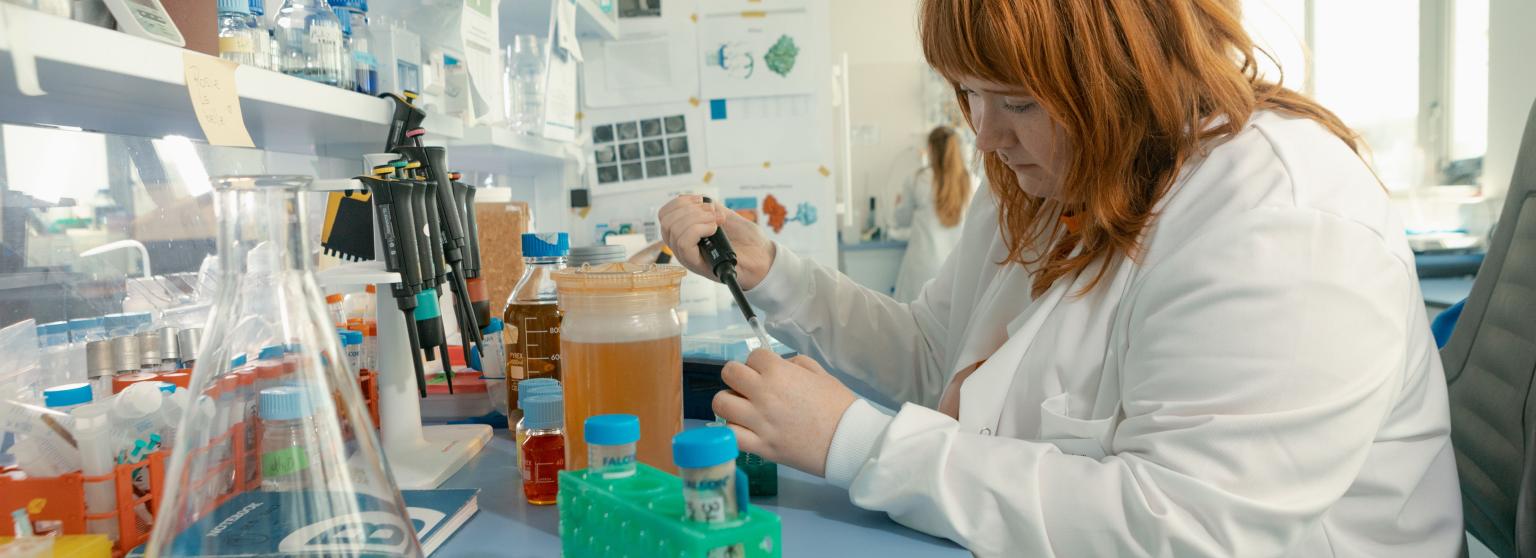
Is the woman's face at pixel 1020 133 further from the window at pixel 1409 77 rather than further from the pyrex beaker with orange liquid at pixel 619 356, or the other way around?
the window at pixel 1409 77

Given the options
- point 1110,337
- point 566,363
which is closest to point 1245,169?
point 1110,337

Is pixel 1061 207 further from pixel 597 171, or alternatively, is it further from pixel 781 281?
pixel 597 171

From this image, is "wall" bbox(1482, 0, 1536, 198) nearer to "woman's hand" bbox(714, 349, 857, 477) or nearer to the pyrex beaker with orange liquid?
"woman's hand" bbox(714, 349, 857, 477)

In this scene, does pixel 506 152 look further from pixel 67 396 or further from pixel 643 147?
pixel 67 396

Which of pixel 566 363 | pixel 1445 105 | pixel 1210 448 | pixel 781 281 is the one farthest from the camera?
pixel 1445 105

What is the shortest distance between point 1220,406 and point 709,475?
467 millimetres

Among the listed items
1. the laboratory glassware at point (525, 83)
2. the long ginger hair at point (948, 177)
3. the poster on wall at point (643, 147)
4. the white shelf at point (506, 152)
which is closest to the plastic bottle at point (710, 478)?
the white shelf at point (506, 152)

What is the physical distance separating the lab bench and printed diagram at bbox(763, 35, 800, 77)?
172 cm

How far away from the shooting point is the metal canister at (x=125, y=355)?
2.76ft

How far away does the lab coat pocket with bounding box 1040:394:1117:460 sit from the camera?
882 mm

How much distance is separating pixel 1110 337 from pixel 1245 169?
199 millimetres

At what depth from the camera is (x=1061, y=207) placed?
3.56ft

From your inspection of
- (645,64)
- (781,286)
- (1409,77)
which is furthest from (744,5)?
(1409,77)

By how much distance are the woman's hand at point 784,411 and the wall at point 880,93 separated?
Result: 5562 millimetres
